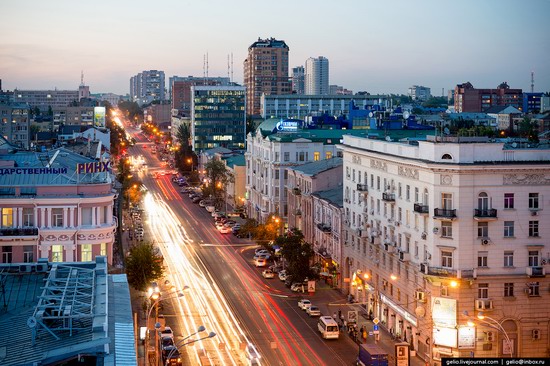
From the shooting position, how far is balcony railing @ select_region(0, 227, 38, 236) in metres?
58.4

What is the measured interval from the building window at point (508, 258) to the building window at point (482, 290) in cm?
195

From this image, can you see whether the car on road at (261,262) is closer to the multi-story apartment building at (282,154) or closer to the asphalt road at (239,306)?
the asphalt road at (239,306)

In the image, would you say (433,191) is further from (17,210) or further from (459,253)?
(17,210)

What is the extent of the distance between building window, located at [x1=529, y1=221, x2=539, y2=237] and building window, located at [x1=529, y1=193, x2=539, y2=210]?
96 cm

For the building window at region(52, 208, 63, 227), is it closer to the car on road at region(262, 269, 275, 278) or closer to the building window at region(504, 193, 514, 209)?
the car on road at region(262, 269, 275, 278)

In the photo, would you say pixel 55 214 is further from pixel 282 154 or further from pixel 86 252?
pixel 282 154

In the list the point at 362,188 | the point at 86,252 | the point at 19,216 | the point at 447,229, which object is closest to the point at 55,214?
the point at 19,216

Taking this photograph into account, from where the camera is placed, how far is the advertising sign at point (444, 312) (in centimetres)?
5453

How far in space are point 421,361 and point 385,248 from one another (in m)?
10.7

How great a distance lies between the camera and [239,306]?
70.2 metres

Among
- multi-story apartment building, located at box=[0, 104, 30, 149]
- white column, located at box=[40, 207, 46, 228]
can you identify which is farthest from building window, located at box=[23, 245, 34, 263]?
multi-story apartment building, located at box=[0, 104, 30, 149]

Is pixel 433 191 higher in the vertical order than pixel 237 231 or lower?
higher

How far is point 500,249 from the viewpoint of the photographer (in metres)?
55.2

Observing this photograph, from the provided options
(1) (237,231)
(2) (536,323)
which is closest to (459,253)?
(2) (536,323)
